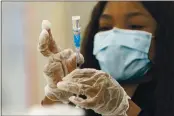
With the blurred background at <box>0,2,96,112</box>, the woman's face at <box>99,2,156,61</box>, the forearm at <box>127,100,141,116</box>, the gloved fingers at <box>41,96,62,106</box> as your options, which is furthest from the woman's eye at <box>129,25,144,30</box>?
the gloved fingers at <box>41,96,62,106</box>

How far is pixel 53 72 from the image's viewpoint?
119 cm

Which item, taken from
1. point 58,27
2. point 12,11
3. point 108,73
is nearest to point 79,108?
point 108,73

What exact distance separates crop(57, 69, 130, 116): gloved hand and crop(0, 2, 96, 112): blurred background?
5.3 inches

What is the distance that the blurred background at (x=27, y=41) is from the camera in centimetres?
121

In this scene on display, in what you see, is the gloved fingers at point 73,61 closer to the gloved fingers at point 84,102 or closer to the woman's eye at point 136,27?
the gloved fingers at point 84,102

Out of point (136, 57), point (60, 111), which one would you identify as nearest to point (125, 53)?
point (136, 57)

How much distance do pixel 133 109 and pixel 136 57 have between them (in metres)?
0.22

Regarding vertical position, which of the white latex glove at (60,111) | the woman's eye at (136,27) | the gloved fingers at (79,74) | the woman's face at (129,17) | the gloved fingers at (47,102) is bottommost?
the white latex glove at (60,111)

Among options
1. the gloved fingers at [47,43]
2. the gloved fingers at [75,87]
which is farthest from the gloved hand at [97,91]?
the gloved fingers at [47,43]

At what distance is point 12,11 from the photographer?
1240 mm

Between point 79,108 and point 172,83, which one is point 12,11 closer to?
point 79,108

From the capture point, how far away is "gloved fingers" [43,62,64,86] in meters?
1.18

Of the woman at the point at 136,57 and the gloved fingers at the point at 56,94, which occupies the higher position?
the woman at the point at 136,57

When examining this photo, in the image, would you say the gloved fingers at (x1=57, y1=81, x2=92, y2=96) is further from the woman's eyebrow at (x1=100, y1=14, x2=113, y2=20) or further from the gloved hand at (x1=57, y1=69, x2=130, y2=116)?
the woman's eyebrow at (x1=100, y1=14, x2=113, y2=20)
